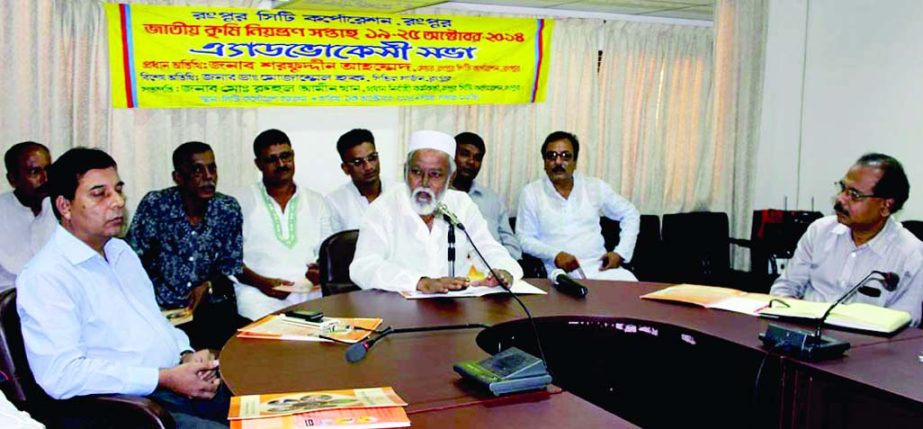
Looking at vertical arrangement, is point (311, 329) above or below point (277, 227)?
below

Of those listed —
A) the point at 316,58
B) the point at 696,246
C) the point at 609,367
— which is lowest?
the point at 609,367

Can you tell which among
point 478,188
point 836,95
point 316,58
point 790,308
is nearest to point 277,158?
point 316,58

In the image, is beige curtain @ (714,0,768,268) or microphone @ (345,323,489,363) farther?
beige curtain @ (714,0,768,268)

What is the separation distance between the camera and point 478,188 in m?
5.25

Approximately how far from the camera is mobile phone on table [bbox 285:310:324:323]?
104 inches

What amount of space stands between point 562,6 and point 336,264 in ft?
10.2

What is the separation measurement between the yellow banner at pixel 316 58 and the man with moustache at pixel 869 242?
9.13ft

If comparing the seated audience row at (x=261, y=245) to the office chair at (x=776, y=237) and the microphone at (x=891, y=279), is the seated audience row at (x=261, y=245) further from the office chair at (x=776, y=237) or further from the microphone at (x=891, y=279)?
the office chair at (x=776, y=237)

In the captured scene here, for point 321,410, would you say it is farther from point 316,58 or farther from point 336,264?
point 316,58

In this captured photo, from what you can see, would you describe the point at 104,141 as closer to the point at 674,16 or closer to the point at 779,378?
the point at 779,378

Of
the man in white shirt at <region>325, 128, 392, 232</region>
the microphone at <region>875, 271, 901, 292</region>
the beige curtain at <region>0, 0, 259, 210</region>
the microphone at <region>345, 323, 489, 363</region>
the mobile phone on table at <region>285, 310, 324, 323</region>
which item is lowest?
the microphone at <region>345, 323, 489, 363</region>

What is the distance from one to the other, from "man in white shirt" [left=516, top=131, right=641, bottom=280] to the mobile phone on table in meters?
2.48

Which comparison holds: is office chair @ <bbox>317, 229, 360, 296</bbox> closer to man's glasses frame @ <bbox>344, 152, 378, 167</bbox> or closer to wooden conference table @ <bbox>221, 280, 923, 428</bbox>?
wooden conference table @ <bbox>221, 280, 923, 428</bbox>

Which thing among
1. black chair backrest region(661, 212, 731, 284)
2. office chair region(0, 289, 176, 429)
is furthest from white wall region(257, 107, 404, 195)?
office chair region(0, 289, 176, 429)
